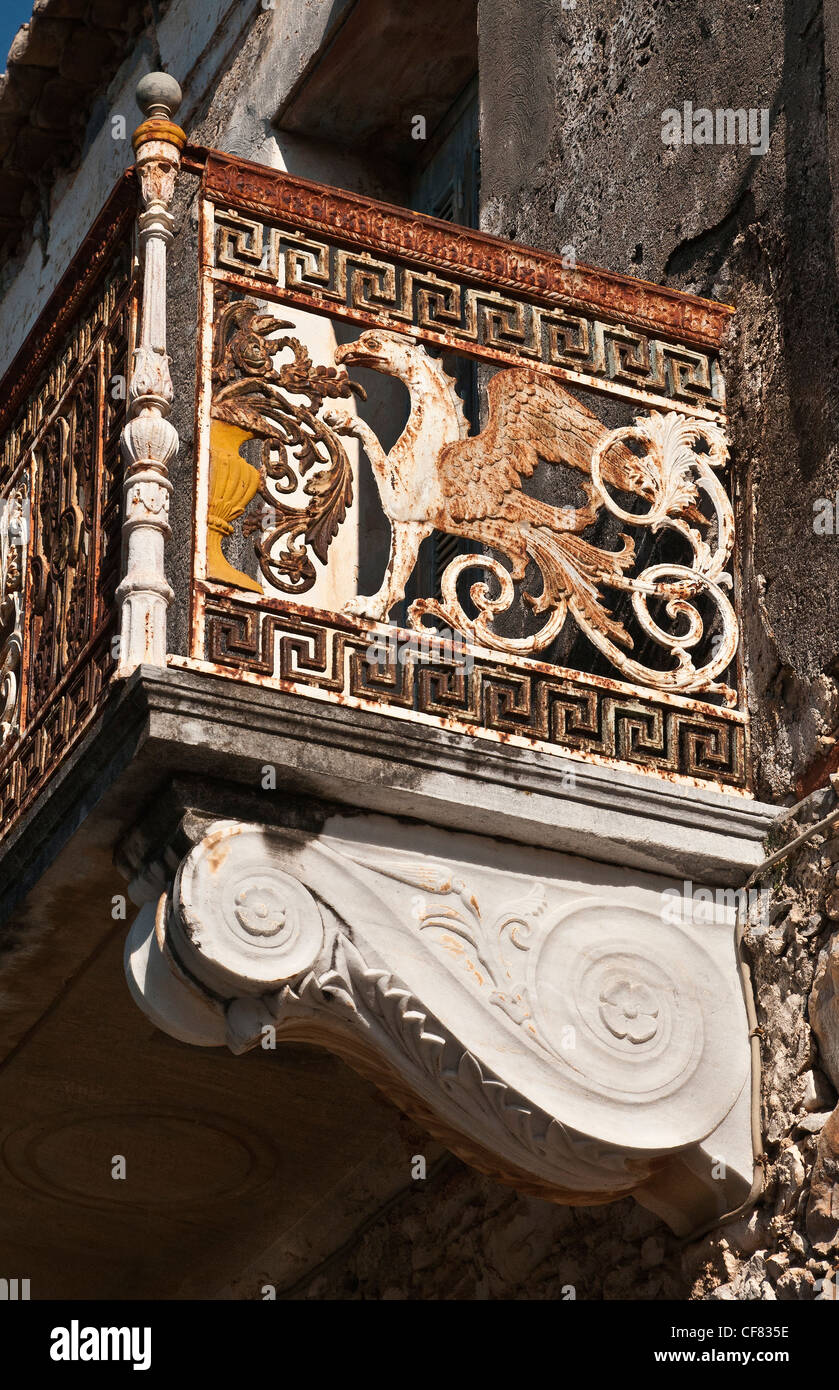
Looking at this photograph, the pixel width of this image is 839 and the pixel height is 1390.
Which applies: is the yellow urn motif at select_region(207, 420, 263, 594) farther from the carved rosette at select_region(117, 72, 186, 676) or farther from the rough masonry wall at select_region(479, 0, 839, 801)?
the rough masonry wall at select_region(479, 0, 839, 801)

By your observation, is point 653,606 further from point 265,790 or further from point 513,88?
point 513,88

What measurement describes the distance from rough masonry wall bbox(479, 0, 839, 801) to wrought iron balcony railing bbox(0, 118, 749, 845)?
0.10 meters

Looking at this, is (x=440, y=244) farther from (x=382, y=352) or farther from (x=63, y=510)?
(x=63, y=510)

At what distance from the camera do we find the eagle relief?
4.27 m

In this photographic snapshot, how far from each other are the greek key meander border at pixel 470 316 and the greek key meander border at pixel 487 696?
2.25 feet

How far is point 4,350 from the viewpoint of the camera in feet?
32.4

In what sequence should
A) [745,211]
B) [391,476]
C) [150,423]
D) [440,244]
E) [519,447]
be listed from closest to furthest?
1. [150,423]
2. [391,476]
3. [519,447]
4. [440,244]
5. [745,211]

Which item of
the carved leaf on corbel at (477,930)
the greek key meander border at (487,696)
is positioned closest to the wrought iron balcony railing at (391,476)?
the greek key meander border at (487,696)

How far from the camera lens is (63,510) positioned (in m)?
4.70

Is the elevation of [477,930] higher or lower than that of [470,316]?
lower

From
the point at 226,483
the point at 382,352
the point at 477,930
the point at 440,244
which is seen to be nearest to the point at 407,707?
the point at 477,930

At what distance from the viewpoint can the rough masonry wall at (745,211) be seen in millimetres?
4496

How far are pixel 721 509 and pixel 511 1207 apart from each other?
5.25 feet

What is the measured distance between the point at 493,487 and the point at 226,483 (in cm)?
56
